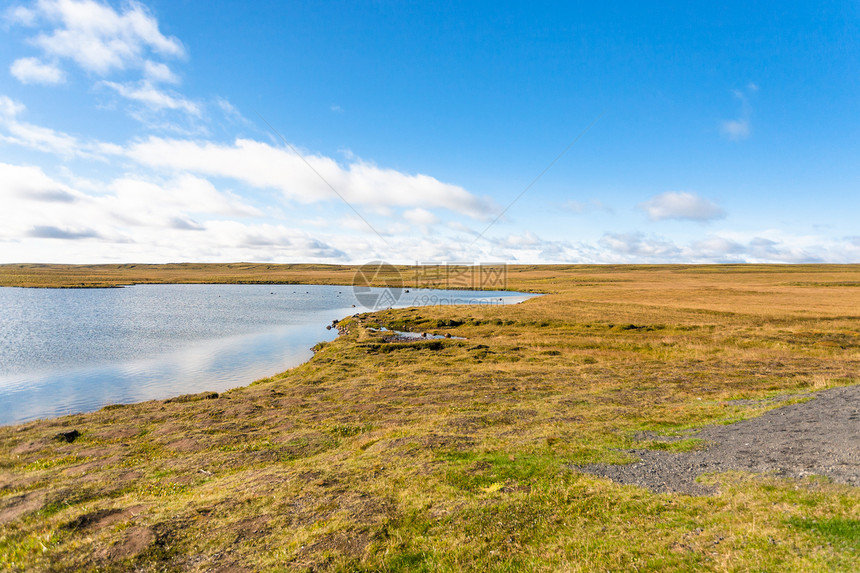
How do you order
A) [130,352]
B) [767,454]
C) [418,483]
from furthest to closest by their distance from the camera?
1. [130,352]
2. [767,454]
3. [418,483]

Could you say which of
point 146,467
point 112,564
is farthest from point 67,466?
point 112,564

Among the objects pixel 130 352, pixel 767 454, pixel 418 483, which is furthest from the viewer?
pixel 130 352

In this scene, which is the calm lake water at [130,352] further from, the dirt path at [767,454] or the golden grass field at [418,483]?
the dirt path at [767,454]

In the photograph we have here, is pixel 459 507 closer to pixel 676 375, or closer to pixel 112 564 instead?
pixel 112 564

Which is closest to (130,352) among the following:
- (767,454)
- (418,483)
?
(418,483)

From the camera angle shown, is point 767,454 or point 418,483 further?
point 767,454

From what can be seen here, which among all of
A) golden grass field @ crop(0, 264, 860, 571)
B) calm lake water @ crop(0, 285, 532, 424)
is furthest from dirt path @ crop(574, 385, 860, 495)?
calm lake water @ crop(0, 285, 532, 424)

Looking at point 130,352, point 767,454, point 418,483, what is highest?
point 767,454

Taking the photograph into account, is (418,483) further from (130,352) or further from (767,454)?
(130,352)

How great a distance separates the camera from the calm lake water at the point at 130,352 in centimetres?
3591

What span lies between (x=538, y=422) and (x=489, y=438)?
14.7 ft

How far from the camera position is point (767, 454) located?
15922 mm

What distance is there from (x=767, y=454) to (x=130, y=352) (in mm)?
64186

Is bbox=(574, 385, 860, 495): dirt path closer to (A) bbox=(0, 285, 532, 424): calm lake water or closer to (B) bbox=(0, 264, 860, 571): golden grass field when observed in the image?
(B) bbox=(0, 264, 860, 571): golden grass field
